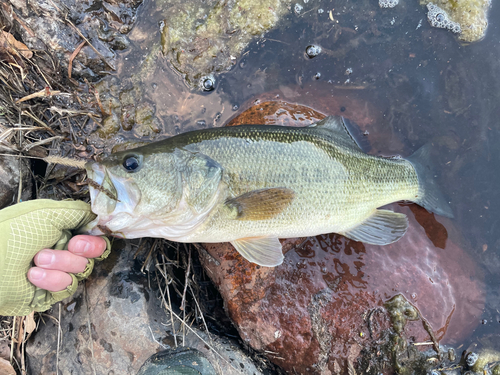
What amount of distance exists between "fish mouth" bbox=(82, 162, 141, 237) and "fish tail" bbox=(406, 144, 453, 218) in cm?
257

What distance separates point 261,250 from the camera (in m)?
2.46

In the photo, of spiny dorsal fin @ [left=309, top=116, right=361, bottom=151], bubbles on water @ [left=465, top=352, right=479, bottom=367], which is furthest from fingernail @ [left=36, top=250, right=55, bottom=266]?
bubbles on water @ [left=465, top=352, right=479, bottom=367]

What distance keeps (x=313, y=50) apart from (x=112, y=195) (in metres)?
2.43

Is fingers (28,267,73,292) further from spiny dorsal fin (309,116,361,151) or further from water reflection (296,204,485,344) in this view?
spiny dorsal fin (309,116,361,151)

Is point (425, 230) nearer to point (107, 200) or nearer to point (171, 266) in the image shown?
point (171, 266)

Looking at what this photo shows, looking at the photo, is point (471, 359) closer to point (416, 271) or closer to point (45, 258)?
point (416, 271)

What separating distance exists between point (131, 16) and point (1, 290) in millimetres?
2708

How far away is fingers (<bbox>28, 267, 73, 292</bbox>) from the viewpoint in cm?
222

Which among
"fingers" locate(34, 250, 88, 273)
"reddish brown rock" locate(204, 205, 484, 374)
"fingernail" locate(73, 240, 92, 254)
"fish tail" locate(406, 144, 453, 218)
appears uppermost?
"fish tail" locate(406, 144, 453, 218)

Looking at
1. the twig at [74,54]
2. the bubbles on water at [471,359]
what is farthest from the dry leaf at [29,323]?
the bubbles on water at [471,359]

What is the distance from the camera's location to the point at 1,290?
2.08 meters

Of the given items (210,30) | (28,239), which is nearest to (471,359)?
A: (28,239)

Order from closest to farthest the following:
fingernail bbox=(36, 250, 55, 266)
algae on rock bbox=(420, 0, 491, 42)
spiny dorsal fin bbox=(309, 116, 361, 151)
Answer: fingernail bbox=(36, 250, 55, 266), spiny dorsal fin bbox=(309, 116, 361, 151), algae on rock bbox=(420, 0, 491, 42)

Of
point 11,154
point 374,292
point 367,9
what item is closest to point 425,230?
point 374,292
